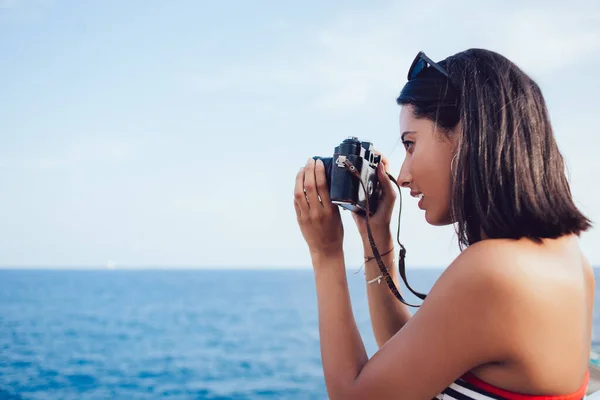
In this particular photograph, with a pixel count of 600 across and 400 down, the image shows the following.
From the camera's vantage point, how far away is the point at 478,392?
1.04m

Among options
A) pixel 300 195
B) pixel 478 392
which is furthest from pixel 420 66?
pixel 478 392

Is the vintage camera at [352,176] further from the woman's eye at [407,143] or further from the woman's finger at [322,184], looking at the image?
the woman's eye at [407,143]

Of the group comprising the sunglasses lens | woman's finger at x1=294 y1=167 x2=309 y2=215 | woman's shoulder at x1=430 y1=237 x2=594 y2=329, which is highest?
the sunglasses lens

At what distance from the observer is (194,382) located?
1078 inches

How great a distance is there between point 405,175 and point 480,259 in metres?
0.36

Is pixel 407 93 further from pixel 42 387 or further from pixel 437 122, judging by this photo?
pixel 42 387

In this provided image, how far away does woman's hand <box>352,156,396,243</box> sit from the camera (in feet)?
5.26

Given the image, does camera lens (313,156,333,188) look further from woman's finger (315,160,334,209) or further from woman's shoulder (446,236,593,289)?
woman's shoulder (446,236,593,289)

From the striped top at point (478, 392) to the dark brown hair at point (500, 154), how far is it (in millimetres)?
279

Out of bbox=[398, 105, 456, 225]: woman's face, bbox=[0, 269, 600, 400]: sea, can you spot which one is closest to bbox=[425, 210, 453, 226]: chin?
bbox=[398, 105, 456, 225]: woman's face

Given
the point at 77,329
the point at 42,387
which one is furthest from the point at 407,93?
the point at 77,329

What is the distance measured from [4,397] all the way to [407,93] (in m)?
25.7

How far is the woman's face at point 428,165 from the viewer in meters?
1.22

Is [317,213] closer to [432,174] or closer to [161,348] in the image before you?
[432,174]
